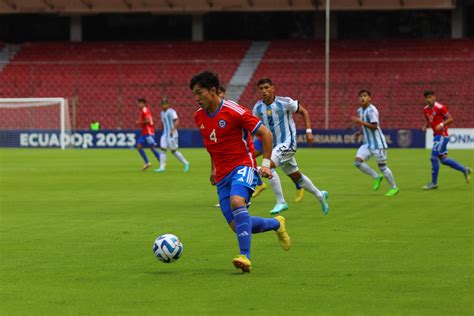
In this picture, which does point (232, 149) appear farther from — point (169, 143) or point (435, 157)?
point (169, 143)

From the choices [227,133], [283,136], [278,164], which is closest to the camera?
[227,133]

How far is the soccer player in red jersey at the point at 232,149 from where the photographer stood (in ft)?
33.2

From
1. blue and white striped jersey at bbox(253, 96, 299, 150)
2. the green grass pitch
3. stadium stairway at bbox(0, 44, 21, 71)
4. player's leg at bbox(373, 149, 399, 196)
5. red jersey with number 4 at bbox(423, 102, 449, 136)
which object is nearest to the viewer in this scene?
the green grass pitch

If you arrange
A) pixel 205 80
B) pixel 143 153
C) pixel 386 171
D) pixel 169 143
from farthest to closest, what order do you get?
1. pixel 169 143
2. pixel 143 153
3. pixel 386 171
4. pixel 205 80

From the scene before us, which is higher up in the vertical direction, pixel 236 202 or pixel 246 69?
pixel 246 69

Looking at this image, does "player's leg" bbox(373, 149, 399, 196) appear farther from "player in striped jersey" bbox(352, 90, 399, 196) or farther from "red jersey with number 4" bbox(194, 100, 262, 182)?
"red jersey with number 4" bbox(194, 100, 262, 182)

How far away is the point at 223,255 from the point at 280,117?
5.79 metres

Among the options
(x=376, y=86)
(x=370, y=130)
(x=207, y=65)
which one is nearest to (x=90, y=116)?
(x=207, y=65)

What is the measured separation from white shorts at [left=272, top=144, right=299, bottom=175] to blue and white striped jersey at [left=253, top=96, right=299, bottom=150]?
0.11m

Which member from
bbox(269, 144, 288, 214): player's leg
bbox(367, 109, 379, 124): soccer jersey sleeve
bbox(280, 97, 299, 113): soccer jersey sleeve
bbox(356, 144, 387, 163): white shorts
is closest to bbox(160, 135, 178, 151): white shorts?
bbox(356, 144, 387, 163): white shorts

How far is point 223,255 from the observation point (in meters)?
→ 11.5

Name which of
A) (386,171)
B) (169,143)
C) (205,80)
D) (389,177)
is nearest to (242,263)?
(205,80)

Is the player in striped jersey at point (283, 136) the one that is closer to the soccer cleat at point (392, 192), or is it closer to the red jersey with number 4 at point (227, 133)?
the soccer cleat at point (392, 192)

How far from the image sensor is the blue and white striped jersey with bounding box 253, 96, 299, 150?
55.2 ft
